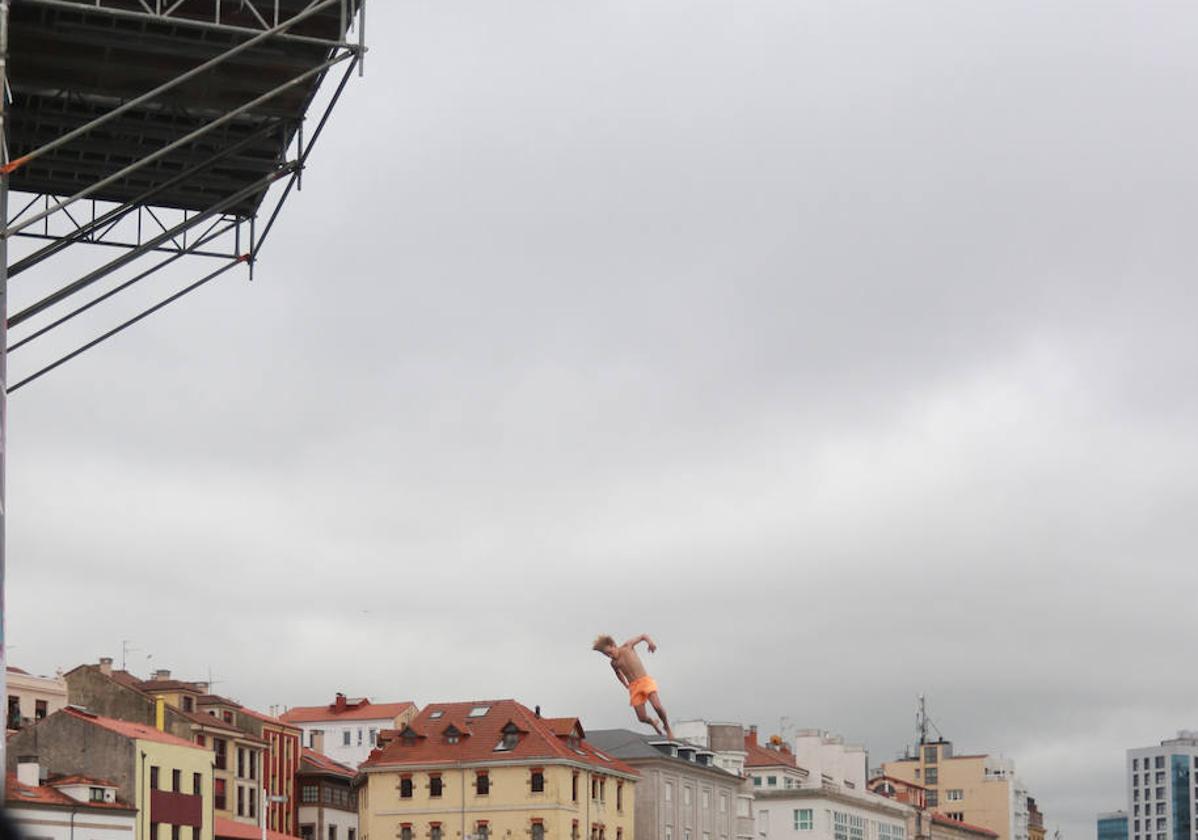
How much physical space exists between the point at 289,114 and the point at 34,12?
5.07 metres

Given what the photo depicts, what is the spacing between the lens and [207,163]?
3547 cm

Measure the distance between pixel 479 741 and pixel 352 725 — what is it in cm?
2959

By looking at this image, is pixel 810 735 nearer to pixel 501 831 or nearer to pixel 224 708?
pixel 501 831

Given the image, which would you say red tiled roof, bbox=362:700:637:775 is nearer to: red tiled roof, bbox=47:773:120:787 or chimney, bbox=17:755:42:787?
red tiled roof, bbox=47:773:120:787

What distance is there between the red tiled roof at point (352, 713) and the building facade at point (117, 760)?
187 feet

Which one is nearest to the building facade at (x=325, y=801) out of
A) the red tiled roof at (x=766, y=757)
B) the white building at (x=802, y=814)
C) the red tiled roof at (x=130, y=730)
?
the red tiled roof at (x=130, y=730)

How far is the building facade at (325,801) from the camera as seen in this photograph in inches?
4690

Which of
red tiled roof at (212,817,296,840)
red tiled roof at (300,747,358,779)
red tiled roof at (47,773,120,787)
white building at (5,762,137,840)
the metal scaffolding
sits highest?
the metal scaffolding

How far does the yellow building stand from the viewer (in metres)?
120

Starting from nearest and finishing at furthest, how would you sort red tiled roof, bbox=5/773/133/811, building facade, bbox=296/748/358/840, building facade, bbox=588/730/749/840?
red tiled roof, bbox=5/773/133/811 < building facade, bbox=296/748/358/840 < building facade, bbox=588/730/749/840

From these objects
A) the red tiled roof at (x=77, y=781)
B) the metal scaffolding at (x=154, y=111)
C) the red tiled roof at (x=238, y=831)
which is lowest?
the red tiled roof at (x=238, y=831)

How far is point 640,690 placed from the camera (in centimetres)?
2536

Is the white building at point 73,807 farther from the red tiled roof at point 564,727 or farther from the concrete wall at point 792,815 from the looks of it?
the concrete wall at point 792,815

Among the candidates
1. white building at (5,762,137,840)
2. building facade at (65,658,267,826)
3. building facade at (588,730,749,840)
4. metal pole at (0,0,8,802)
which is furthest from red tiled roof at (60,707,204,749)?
metal pole at (0,0,8,802)
